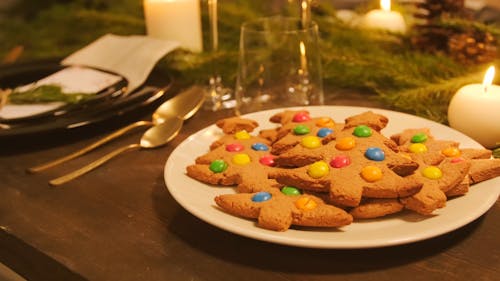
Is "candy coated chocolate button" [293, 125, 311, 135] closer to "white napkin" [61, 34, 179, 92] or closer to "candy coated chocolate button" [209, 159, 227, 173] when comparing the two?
"candy coated chocolate button" [209, 159, 227, 173]

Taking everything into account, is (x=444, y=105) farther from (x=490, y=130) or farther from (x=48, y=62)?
(x=48, y=62)

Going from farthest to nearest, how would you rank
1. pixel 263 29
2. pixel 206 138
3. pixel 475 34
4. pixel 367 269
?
pixel 475 34 < pixel 263 29 < pixel 206 138 < pixel 367 269

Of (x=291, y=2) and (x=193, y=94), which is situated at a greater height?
(x=291, y=2)

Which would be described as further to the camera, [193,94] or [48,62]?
[48,62]

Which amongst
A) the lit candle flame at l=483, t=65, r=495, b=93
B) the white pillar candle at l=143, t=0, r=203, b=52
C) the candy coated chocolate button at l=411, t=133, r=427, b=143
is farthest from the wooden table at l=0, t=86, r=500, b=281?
the white pillar candle at l=143, t=0, r=203, b=52

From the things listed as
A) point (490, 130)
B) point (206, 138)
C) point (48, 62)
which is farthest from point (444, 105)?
point (48, 62)

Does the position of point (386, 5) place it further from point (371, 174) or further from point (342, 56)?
point (371, 174)
